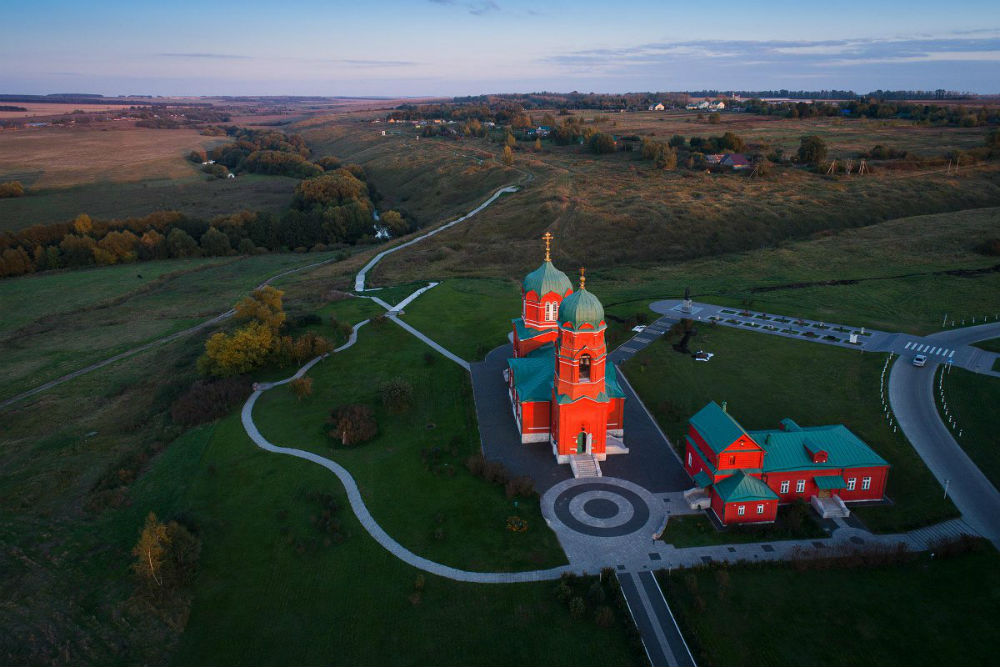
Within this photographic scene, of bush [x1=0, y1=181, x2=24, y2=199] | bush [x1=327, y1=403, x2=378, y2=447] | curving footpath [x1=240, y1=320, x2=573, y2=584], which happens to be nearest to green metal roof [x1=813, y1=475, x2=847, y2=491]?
curving footpath [x1=240, y1=320, x2=573, y2=584]

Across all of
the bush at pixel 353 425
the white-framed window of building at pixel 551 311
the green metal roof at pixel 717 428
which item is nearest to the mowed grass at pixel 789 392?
the green metal roof at pixel 717 428

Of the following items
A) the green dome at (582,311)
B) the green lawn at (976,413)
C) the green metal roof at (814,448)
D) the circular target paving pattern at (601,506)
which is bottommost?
the circular target paving pattern at (601,506)

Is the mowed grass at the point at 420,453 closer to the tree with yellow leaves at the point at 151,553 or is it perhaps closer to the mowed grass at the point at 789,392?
the tree with yellow leaves at the point at 151,553

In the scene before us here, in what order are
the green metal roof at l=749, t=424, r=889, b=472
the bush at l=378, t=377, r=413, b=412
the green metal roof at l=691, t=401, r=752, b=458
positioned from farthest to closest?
the bush at l=378, t=377, r=413, b=412
the green metal roof at l=749, t=424, r=889, b=472
the green metal roof at l=691, t=401, r=752, b=458

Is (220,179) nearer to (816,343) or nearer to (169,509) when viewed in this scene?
(169,509)

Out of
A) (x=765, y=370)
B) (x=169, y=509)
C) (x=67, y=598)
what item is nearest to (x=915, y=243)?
(x=765, y=370)

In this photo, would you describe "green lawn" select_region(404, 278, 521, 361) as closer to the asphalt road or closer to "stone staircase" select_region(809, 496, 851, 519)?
"stone staircase" select_region(809, 496, 851, 519)

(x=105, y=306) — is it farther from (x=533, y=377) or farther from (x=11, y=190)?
(x=11, y=190)
